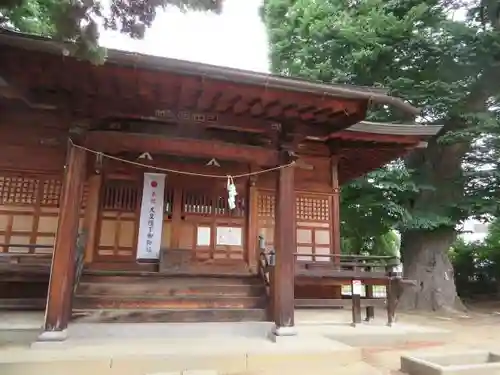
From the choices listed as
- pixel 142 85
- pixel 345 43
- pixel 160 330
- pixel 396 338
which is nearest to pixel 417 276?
pixel 396 338

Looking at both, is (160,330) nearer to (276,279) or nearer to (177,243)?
(276,279)

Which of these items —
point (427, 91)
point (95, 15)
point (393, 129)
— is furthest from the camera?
point (427, 91)

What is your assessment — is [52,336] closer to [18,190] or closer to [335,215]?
[18,190]

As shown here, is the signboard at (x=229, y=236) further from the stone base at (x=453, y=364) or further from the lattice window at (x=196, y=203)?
the stone base at (x=453, y=364)

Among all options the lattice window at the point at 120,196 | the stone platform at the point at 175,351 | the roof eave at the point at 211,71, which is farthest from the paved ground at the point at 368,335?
the roof eave at the point at 211,71

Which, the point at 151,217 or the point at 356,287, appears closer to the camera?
the point at 356,287

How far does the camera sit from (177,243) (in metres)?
8.28

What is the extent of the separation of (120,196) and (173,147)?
109 inches

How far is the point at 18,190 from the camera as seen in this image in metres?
7.52

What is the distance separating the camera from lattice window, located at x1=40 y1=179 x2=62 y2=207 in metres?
7.61

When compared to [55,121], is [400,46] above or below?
above

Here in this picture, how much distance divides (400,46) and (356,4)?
2.95 m

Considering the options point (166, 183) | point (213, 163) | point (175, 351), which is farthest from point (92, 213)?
point (175, 351)

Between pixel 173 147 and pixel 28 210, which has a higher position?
pixel 173 147
